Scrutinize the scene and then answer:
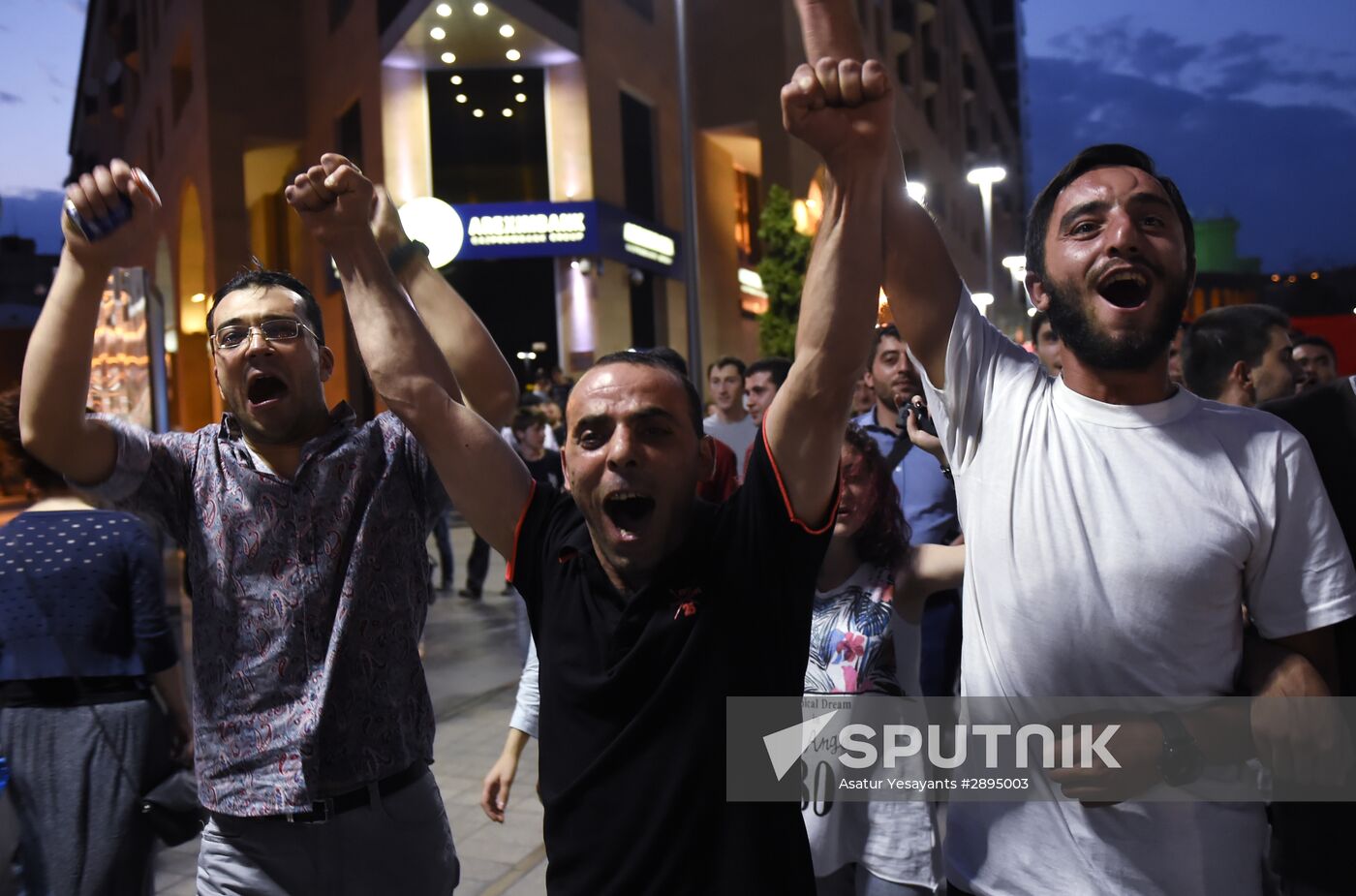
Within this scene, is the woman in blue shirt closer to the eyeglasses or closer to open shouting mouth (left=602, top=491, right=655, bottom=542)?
the eyeglasses

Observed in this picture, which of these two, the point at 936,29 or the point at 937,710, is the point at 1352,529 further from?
the point at 936,29

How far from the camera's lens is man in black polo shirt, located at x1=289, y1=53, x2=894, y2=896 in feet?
5.73

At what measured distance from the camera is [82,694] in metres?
3.06

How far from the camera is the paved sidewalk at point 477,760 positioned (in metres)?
4.37

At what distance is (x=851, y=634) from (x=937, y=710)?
659mm

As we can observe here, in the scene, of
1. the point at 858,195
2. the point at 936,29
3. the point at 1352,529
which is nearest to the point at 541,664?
the point at 858,195

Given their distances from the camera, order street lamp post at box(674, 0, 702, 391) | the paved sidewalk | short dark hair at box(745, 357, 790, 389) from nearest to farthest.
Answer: the paved sidewalk
short dark hair at box(745, 357, 790, 389)
street lamp post at box(674, 0, 702, 391)

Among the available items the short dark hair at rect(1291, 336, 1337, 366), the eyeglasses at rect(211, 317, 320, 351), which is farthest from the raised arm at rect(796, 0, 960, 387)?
the short dark hair at rect(1291, 336, 1337, 366)

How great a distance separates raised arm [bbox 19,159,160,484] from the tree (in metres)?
20.4

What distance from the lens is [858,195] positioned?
1.81 metres

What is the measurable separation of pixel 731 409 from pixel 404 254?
4.45 meters

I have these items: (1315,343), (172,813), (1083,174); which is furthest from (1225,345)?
(172,813)

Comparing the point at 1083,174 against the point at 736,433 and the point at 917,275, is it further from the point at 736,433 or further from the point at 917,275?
the point at 736,433

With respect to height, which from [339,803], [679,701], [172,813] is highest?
[679,701]
